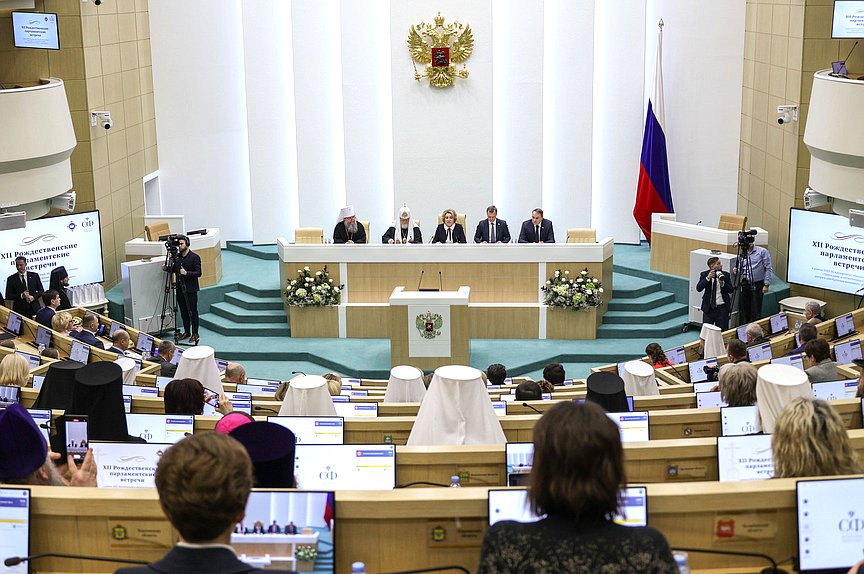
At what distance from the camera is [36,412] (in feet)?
19.1

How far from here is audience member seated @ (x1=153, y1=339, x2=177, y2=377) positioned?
9.50 m

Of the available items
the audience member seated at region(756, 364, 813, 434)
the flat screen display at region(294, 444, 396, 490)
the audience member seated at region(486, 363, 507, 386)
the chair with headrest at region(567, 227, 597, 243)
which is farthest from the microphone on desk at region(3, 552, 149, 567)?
the chair with headrest at region(567, 227, 597, 243)

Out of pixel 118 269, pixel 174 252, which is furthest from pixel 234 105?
pixel 174 252

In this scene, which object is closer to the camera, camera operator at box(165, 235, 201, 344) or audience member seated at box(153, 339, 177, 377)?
audience member seated at box(153, 339, 177, 377)

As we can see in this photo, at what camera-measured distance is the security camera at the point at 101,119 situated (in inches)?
575

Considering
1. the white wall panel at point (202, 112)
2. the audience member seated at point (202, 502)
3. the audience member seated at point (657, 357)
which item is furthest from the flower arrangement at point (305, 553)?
the white wall panel at point (202, 112)

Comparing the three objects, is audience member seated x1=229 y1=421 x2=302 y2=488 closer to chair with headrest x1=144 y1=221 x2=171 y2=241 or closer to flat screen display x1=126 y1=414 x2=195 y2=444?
flat screen display x1=126 y1=414 x2=195 y2=444

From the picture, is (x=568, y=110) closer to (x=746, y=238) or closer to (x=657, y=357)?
(x=746, y=238)

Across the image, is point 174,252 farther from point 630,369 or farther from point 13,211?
point 630,369

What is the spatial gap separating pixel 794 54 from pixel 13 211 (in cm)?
1012

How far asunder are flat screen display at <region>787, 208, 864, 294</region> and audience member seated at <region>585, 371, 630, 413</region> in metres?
7.53

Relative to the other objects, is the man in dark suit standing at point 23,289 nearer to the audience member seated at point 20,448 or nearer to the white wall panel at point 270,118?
the white wall panel at point 270,118

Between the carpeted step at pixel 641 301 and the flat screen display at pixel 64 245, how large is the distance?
7.11 meters

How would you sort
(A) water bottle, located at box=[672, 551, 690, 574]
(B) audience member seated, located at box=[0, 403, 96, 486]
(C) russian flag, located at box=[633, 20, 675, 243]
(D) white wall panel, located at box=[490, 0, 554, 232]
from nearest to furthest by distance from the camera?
(A) water bottle, located at box=[672, 551, 690, 574]
(B) audience member seated, located at box=[0, 403, 96, 486]
(C) russian flag, located at box=[633, 20, 675, 243]
(D) white wall panel, located at box=[490, 0, 554, 232]
